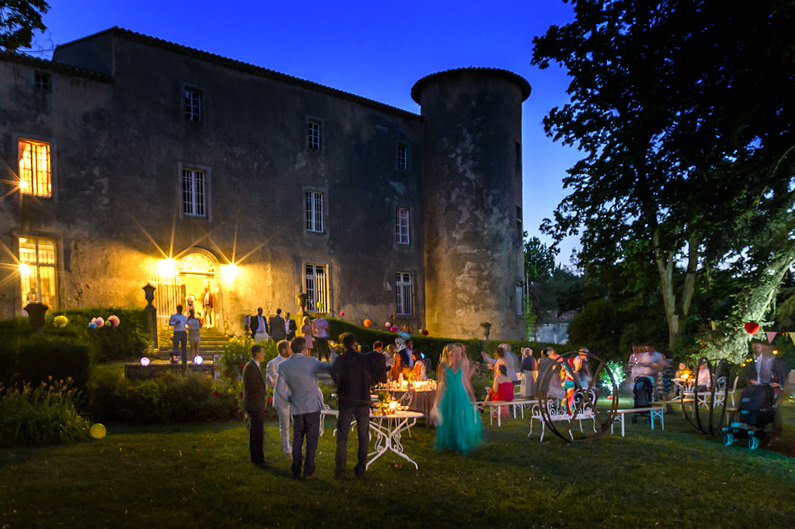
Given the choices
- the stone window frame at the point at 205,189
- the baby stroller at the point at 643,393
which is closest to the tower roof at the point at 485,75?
the stone window frame at the point at 205,189

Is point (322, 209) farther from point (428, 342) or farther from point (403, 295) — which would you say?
point (428, 342)

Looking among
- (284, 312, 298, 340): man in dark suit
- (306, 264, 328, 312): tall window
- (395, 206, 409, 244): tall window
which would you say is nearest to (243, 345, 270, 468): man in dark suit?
(284, 312, 298, 340): man in dark suit

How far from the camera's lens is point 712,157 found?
13531 mm

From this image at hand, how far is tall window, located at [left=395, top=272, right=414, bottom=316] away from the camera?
27719mm

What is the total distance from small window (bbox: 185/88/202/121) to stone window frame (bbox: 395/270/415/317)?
10.7 m

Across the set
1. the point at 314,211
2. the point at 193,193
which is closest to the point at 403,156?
the point at 314,211

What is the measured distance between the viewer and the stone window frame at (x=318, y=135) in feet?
82.8

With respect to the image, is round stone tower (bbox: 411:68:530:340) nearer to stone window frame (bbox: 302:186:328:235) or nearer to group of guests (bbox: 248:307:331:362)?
stone window frame (bbox: 302:186:328:235)

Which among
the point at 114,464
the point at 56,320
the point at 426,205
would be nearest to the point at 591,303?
the point at 426,205

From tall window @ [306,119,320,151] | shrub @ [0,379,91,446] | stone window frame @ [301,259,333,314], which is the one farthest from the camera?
tall window @ [306,119,320,151]

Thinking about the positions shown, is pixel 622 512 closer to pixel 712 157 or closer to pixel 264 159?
pixel 712 157

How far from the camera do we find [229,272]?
22.5 m

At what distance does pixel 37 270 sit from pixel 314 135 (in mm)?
11502

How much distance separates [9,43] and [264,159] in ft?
42.4
